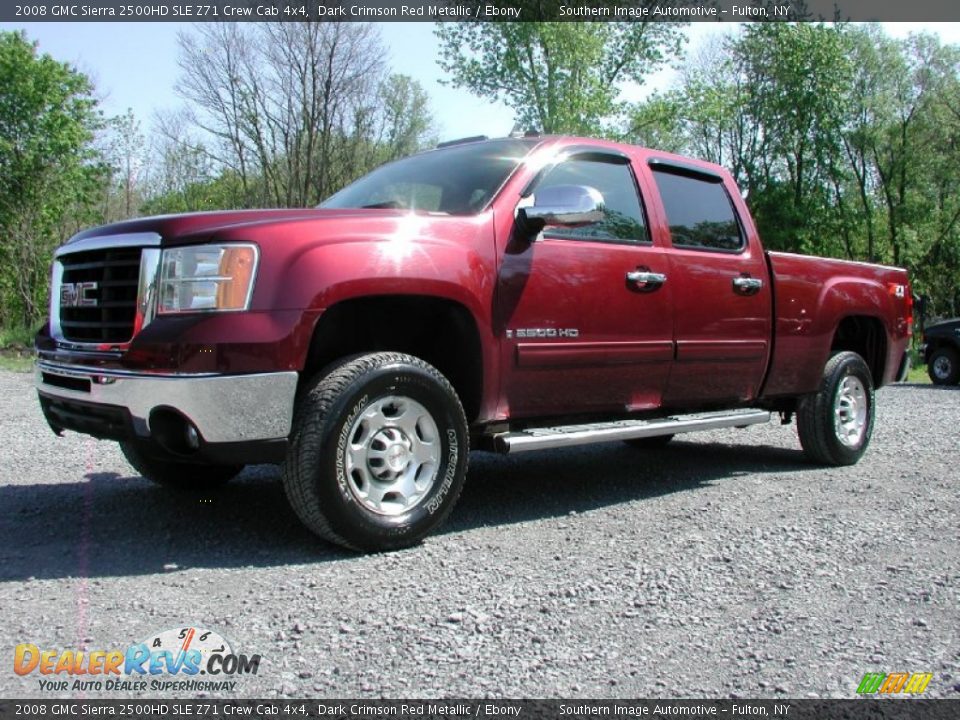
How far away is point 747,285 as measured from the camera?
534cm

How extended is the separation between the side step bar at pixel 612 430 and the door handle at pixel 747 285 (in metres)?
0.77

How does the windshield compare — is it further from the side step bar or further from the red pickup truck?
the side step bar

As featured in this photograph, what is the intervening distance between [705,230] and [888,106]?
3686cm

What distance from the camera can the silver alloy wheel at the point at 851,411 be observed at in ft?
20.3

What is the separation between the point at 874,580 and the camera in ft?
10.9

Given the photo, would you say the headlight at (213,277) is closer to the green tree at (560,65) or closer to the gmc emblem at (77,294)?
the gmc emblem at (77,294)

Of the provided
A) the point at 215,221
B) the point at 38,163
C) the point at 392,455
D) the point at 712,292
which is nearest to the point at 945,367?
the point at 712,292

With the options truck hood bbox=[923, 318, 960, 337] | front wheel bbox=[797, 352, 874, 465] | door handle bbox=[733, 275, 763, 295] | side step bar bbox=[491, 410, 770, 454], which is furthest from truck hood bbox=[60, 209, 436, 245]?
truck hood bbox=[923, 318, 960, 337]

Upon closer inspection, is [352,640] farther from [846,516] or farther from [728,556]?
[846,516]

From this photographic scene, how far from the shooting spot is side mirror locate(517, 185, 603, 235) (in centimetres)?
404

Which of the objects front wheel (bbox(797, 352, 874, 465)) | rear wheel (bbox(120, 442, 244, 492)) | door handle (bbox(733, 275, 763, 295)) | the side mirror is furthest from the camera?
front wheel (bbox(797, 352, 874, 465))

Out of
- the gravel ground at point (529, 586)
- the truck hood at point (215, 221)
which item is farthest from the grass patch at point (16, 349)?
the truck hood at point (215, 221)

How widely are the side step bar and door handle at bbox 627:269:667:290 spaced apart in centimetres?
76

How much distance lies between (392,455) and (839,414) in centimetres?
393
